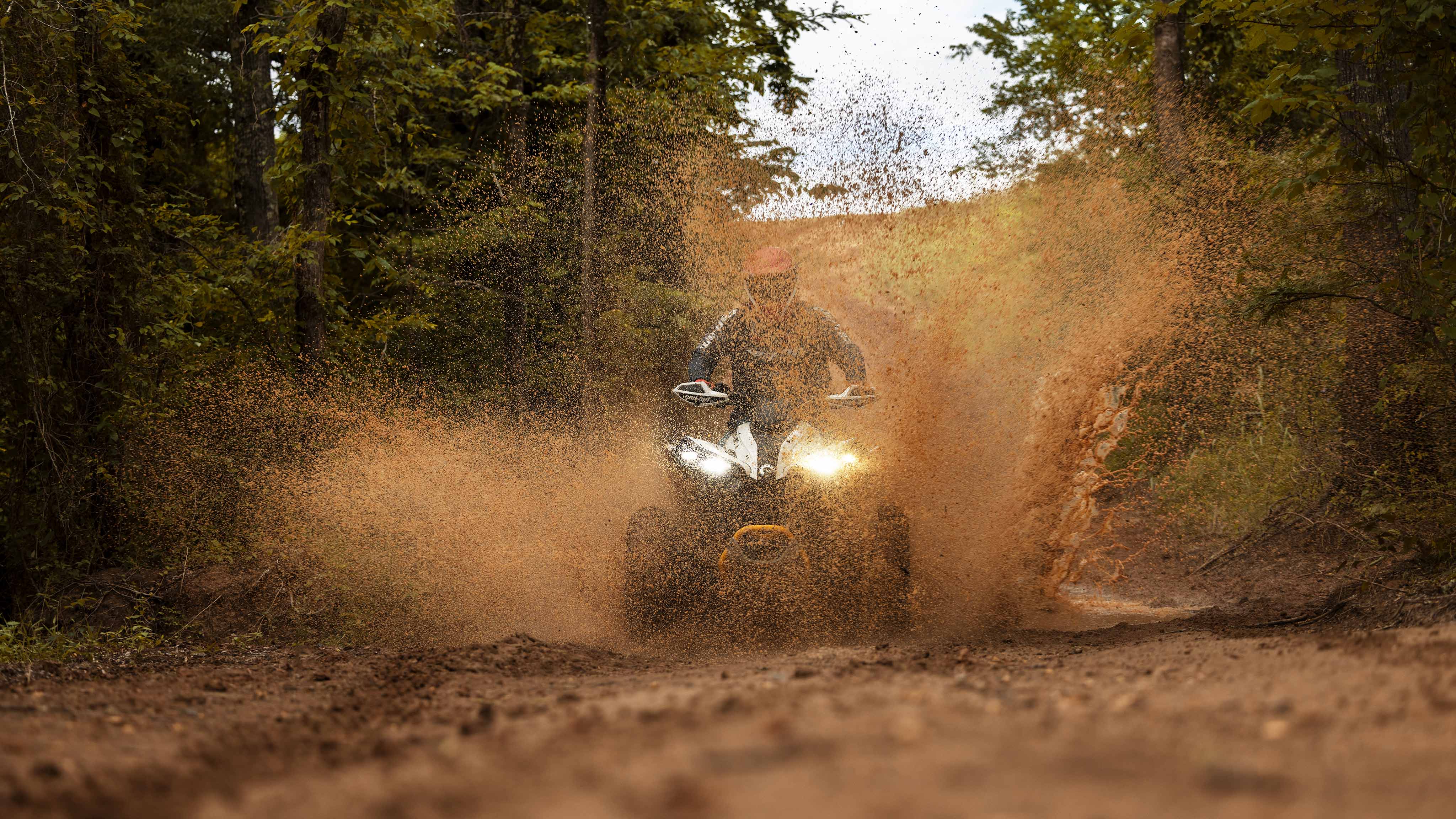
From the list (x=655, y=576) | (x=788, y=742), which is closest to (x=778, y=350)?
(x=655, y=576)

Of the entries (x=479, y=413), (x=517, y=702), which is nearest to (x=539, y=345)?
(x=479, y=413)

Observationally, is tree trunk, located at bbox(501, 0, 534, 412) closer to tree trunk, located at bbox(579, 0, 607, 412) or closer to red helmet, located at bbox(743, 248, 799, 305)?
tree trunk, located at bbox(579, 0, 607, 412)

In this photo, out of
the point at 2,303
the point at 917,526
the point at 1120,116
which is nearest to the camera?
the point at 917,526

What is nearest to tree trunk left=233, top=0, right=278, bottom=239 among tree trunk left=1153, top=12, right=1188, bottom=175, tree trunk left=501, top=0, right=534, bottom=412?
tree trunk left=501, top=0, right=534, bottom=412

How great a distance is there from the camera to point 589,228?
641 inches

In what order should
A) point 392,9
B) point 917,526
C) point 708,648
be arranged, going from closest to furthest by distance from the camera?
point 708,648, point 917,526, point 392,9

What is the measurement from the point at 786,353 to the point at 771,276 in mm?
726

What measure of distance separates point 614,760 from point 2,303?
31.8 feet

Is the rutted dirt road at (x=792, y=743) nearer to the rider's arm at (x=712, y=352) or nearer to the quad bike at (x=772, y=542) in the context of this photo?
the quad bike at (x=772, y=542)

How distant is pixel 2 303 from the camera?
9.40 m

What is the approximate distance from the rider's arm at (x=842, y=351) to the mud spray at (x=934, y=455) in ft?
1.15

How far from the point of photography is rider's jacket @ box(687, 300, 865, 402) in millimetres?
7957

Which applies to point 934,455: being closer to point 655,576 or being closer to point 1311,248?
point 655,576

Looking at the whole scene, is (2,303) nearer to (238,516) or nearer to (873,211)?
(238,516)
